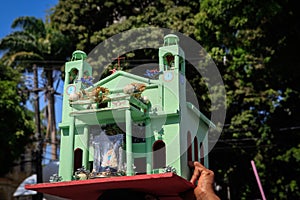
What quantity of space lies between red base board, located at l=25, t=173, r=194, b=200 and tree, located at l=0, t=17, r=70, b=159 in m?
15.9

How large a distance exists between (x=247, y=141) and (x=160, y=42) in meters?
5.06

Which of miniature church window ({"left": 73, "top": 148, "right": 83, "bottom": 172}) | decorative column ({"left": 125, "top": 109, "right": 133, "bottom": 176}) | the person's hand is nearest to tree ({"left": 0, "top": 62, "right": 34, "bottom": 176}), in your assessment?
miniature church window ({"left": 73, "top": 148, "right": 83, "bottom": 172})

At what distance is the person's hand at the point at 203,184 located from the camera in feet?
20.8

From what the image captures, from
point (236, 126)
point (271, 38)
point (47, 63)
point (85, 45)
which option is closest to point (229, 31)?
point (271, 38)

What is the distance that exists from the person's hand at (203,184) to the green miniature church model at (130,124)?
0.53ft

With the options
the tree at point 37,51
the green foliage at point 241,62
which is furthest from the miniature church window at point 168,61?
the tree at point 37,51

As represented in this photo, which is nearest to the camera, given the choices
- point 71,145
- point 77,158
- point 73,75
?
point 71,145

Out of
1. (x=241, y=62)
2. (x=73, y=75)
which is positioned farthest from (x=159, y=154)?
(x=241, y=62)

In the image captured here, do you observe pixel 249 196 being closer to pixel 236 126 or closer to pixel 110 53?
pixel 236 126

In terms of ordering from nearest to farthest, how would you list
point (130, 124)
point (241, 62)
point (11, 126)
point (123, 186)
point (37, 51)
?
point (123, 186) < point (130, 124) < point (241, 62) < point (11, 126) < point (37, 51)

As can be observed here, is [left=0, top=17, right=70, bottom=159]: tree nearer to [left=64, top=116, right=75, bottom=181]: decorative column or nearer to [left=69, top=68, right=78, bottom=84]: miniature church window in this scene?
[left=69, top=68, right=78, bottom=84]: miniature church window

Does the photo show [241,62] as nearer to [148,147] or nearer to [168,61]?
[168,61]

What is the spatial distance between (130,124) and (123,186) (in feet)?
2.70

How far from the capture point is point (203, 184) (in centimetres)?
643
